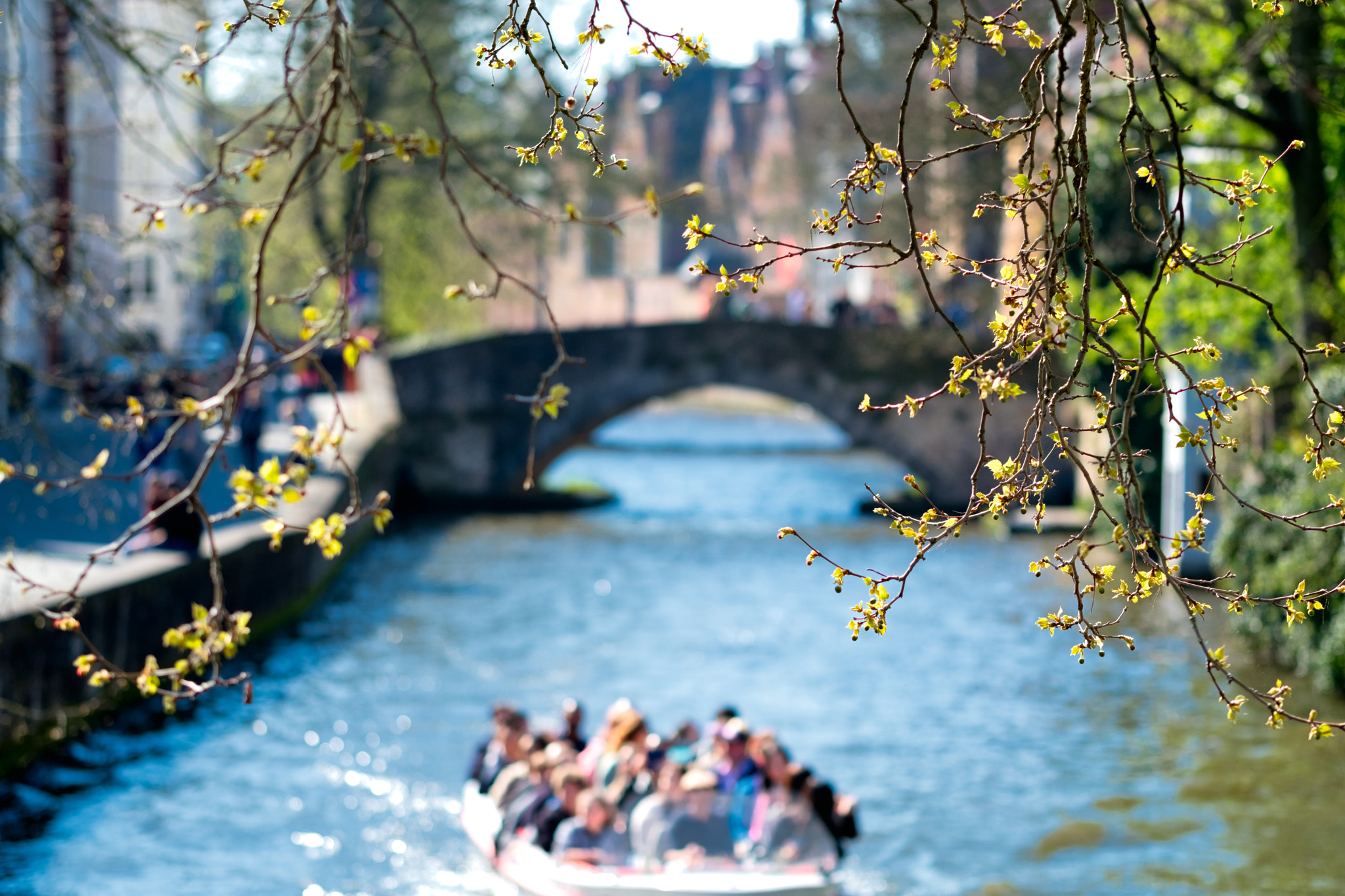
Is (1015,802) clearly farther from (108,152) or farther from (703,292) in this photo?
(703,292)

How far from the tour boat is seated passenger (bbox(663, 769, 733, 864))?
13cm

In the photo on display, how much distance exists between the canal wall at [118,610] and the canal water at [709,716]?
31 cm

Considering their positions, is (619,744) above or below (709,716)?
above

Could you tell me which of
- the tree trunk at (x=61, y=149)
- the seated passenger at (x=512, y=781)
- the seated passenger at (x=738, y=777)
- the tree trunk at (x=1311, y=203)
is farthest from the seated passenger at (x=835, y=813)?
the tree trunk at (x=1311, y=203)

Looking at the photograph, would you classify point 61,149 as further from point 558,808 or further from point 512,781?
point 558,808

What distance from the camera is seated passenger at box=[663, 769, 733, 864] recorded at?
7.21 metres

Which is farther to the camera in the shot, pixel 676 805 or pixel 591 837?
pixel 591 837

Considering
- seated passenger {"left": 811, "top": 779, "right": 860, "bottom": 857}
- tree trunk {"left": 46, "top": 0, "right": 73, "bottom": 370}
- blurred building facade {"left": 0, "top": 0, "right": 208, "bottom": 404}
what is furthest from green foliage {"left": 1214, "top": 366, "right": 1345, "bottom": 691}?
tree trunk {"left": 46, "top": 0, "right": 73, "bottom": 370}

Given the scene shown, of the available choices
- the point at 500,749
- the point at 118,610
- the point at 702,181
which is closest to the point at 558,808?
the point at 500,749

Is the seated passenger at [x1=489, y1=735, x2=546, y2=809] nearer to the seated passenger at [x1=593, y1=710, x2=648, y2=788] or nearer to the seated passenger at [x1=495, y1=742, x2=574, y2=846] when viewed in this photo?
the seated passenger at [x1=495, y1=742, x2=574, y2=846]

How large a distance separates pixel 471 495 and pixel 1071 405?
769 centimetres

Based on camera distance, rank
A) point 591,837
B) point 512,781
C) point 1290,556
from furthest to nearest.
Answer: point 1290,556, point 512,781, point 591,837

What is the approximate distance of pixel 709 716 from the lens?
1144 centimetres

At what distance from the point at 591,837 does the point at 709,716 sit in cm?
403
